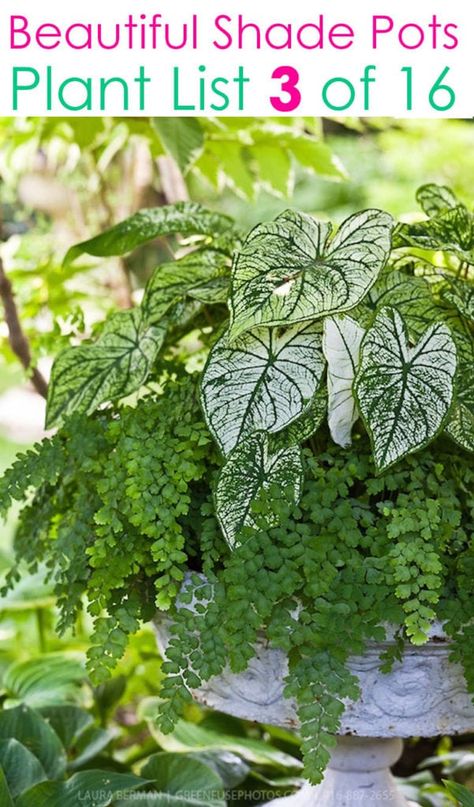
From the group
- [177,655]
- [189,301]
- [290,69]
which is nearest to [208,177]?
[290,69]

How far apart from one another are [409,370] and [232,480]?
0.18m

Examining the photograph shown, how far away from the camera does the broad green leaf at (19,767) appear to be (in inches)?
43.4

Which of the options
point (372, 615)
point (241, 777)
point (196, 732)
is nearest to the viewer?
point (372, 615)

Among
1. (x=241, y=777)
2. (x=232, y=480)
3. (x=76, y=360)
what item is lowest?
(x=241, y=777)

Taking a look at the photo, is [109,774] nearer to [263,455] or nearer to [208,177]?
[263,455]

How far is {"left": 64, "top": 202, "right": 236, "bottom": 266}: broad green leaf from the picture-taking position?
1053mm

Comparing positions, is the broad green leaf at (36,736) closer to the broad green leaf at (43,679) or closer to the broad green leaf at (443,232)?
the broad green leaf at (43,679)

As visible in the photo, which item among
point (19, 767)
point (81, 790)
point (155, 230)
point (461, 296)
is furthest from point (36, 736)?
point (461, 296)

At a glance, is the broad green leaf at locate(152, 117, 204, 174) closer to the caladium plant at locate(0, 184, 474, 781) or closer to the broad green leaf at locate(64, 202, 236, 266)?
the broad green leaf at locate(64, 202, 236, 266)

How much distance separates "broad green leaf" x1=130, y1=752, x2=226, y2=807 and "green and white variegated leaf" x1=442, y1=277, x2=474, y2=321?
0.56 m

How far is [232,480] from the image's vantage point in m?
0.86

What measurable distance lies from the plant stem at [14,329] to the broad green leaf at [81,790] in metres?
0.47

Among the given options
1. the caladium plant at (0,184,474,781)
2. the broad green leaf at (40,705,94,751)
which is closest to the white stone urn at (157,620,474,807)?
the caladium plant at (0,184,474,781)

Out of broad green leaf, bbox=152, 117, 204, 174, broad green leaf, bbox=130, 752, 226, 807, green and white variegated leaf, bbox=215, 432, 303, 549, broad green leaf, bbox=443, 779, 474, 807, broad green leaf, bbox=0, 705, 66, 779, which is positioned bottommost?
broad green leaf, bbox=130, 752, 226, 807
